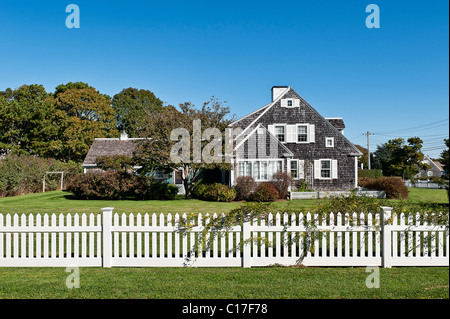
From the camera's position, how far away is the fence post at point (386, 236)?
22.9ft

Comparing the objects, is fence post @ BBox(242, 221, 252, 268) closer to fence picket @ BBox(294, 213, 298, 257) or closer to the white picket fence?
the white picket fence

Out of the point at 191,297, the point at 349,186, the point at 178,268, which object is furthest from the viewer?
the point at 349,186

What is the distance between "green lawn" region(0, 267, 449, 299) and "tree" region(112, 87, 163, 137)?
48627mm

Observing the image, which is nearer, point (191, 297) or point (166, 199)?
point (191, 297)

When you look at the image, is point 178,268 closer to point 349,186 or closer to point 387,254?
point 387,254

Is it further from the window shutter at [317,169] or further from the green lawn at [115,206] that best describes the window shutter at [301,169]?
the green lawn at [115,206]

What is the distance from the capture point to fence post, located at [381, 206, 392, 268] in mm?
6980

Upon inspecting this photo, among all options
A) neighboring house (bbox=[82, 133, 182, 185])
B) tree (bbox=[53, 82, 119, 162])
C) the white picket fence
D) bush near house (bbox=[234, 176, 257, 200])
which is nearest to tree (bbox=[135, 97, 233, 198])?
bush near house (bbox=[234, 176, 257, 200])

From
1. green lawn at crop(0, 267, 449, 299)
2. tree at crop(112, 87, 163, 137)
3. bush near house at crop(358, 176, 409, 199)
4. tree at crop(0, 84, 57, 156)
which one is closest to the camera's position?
green lawn at crop(0, 267, 449, 299)

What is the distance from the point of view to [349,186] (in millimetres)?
27391

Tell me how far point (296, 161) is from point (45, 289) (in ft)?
76.9

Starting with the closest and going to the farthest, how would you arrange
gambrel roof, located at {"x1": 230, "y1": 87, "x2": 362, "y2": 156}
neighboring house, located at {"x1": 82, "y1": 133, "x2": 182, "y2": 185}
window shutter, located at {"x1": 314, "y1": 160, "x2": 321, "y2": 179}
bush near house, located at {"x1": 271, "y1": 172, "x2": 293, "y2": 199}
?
1. bush near house, located at {"x1": 271, "y1": 172, "x2": 293, "y2": 199}
2. gambrel roof, located at {"x1": 230, "y1": 87, "x2": 362, "y2": 156}
3. window shutter, located at {"x1": 314, "y1": 160, "x2": 321, "y2": 179}
4. neighboring house, located at {"x1": 82, "y1": 133, "x2": 182, "y2": 185}

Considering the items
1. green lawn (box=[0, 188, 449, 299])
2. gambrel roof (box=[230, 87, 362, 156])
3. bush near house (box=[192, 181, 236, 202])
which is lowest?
green lawn (box=[0, 188, 449, 299])
